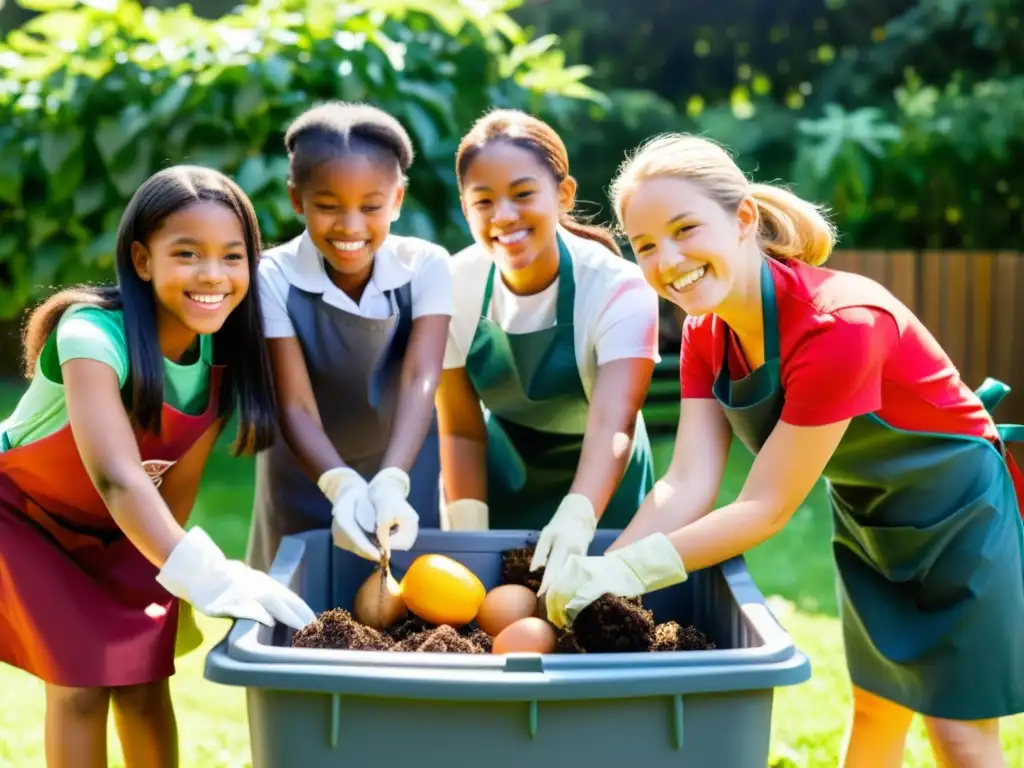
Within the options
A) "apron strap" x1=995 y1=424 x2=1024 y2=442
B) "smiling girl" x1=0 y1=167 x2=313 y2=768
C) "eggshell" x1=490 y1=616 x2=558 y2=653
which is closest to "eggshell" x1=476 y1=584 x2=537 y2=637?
"eggshell" x1=490 y1=616 x2=558 y2=653

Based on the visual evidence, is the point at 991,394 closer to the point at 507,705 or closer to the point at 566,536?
the point at 566,536

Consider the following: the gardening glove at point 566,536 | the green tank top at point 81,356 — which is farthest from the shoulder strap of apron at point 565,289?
the green tank top at point 81,356

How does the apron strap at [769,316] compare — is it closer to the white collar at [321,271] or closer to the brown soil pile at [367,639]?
the brown soil pile at [367,639]

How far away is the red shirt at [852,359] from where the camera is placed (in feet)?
6.98

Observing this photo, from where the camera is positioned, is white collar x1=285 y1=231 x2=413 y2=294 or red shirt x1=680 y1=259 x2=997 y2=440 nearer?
red shirt x1=680 y1=259 x2=997 y2=440

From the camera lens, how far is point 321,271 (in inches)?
110

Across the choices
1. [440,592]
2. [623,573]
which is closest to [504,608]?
[440,592]

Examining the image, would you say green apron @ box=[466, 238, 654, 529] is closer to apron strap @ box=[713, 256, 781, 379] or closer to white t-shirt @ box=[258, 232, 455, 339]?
white t-shirt @ box=[258, 232, 455, 339]

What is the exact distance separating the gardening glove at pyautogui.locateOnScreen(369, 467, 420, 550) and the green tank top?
1.35 ft

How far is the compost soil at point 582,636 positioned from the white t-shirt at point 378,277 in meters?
0.83

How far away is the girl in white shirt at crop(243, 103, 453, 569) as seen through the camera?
2.56 meters

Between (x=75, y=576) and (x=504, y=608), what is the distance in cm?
85

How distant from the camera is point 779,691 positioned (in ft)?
12.7

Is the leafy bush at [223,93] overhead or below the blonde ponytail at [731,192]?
overhead
